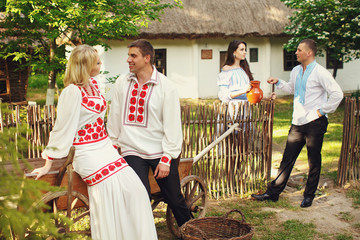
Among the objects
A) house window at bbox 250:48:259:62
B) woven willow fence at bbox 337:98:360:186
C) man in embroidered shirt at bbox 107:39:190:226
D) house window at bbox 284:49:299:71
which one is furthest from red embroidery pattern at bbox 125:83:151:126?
house window at bbox 284:49:299:71

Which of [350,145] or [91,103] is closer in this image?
[91,103]

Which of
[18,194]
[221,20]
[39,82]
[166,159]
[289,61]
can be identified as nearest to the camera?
[18,194]

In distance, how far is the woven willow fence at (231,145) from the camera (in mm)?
5492

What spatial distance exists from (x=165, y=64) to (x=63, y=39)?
7891 millimetres

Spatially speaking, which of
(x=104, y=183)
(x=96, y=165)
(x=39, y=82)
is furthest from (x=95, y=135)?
(x=39, y=82)

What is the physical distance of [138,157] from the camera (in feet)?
12.1

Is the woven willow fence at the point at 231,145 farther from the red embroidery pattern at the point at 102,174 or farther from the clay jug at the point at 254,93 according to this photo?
the red embroidery pattern at the point at 102,174

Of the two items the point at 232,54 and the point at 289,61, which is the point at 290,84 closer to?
the point at 232,54

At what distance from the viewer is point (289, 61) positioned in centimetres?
1800

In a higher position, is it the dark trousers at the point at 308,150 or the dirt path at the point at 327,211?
the dark trousers at the point at 308,150

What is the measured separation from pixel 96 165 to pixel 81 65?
0.75m

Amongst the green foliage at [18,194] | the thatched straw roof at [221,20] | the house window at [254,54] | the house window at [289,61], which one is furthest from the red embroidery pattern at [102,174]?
the house window at [289,61]

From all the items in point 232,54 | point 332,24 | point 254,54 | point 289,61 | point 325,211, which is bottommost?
point 325,211

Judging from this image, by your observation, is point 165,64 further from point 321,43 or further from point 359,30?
point 359,30
